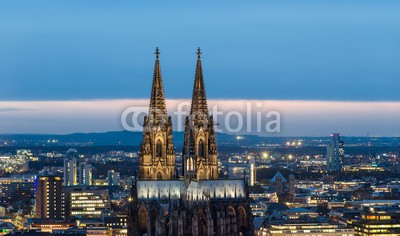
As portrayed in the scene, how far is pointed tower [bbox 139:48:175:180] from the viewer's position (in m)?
→ 124

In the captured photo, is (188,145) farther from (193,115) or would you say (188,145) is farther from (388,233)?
(388,233)

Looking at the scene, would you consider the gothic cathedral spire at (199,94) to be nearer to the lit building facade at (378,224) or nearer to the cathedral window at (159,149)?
the cathedral window at (159,149)

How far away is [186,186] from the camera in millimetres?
119125

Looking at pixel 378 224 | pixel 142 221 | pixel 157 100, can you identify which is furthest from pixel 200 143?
pixel 378 224

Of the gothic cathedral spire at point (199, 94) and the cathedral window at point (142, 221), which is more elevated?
the gothic cathedral spire at point (199, 94)

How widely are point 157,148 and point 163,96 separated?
543 centimetres

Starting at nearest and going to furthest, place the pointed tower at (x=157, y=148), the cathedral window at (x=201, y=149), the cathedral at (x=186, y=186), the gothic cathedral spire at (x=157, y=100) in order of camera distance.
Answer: the cathedral at (x=186, y=186) → the cathedral window at (x=201, y=149) → the pointed tower at (x=157, y=148) → the gothic cathedral spire at (x=157, y=100)

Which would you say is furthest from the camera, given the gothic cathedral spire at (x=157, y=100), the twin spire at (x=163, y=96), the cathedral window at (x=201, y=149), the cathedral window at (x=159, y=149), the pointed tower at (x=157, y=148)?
the twin spire at (x=163, y=96)

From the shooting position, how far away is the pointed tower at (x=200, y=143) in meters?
123

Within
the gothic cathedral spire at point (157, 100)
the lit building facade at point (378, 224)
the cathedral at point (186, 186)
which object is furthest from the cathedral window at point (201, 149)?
the lit building facade at point (378, 224)

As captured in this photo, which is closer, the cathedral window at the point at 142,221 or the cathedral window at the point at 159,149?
the cathedral window at the point at 142,221

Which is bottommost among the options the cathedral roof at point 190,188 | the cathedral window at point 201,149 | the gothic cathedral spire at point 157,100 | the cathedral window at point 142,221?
the cathedral window at point 142,221

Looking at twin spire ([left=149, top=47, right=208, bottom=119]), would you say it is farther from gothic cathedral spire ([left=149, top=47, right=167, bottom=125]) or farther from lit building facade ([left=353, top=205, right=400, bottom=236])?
lit building facade ([left=353, top=205, right=400, bottom=236])

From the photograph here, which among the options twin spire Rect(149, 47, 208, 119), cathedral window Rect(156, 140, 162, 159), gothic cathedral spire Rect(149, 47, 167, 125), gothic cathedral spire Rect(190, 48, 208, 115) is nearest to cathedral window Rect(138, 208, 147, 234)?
cathedral window Rect(156, 140, 162, 159)
